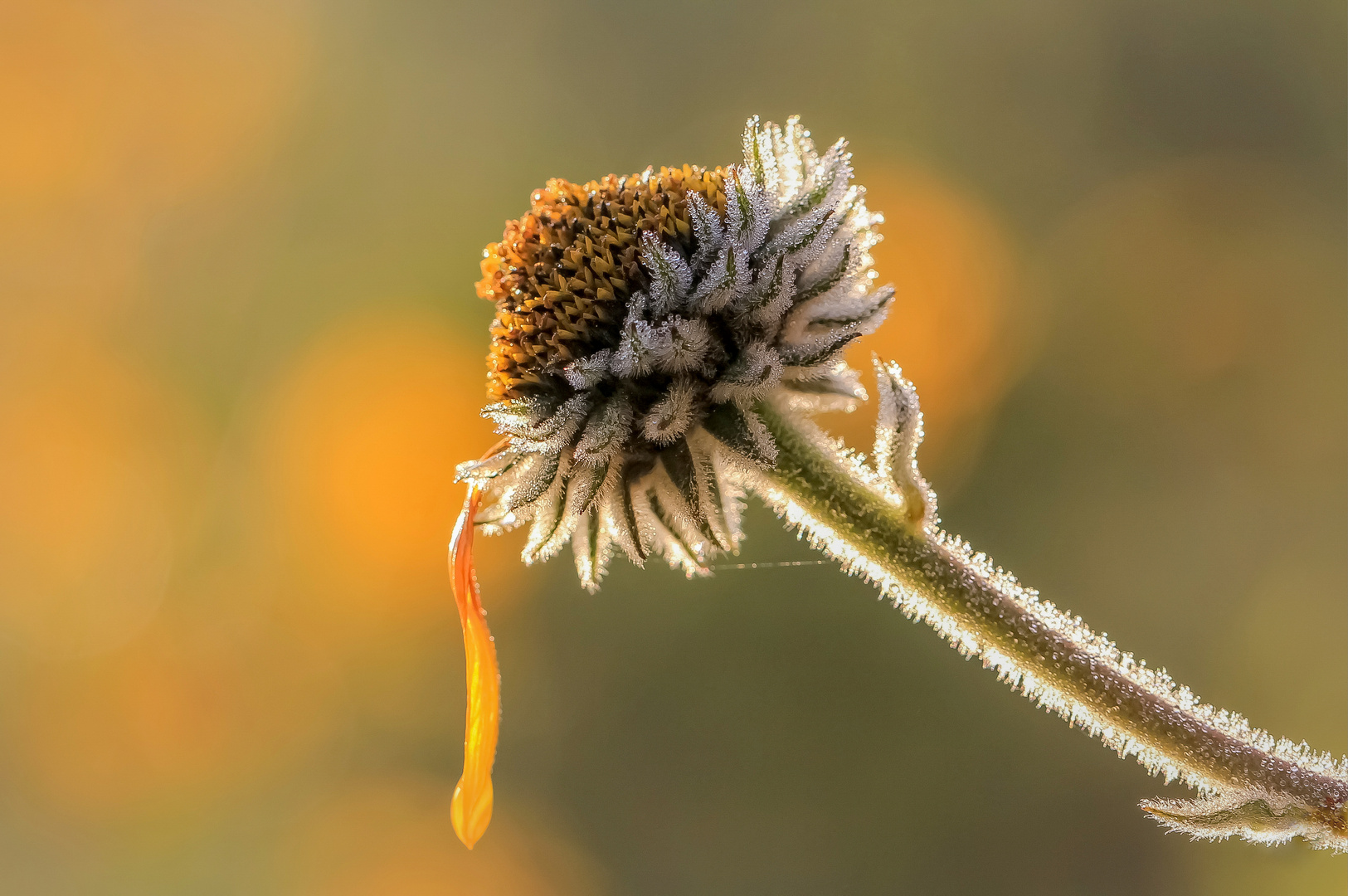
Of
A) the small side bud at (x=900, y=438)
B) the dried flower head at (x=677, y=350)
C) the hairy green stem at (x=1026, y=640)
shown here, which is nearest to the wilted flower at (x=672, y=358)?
the dried flower head at (x=677, y=350)

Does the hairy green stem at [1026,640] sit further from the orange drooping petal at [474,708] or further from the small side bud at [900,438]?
the orange drooping petal at [474,708]

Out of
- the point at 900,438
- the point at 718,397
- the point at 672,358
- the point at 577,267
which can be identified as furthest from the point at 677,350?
the point at 900,438

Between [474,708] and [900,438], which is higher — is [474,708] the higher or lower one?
the lower one

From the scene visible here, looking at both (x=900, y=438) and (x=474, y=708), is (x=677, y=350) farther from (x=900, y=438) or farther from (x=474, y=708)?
(x=474, y=708)

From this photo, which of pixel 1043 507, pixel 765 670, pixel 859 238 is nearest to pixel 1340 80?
pixel 1043 507

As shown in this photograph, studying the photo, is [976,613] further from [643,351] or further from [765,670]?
[765,670]

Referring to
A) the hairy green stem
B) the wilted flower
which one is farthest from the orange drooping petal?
the hairy green stem
